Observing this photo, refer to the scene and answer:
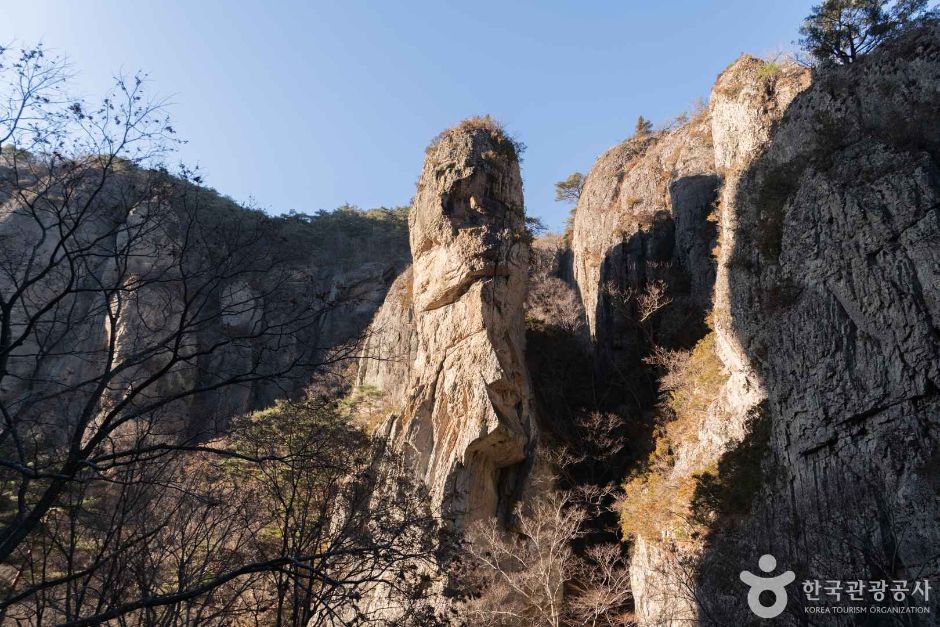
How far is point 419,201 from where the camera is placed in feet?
79.9

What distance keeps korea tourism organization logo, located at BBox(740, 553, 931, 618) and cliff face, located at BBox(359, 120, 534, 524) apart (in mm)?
7560

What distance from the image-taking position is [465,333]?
20.0 meters

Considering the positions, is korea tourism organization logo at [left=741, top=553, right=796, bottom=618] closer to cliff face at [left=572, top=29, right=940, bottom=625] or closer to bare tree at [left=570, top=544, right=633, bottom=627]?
cliff face at [left=572, top=29, right=940, bottom=625]

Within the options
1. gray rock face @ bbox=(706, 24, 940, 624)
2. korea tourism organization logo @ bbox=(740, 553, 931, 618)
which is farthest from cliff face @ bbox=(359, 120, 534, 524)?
korea tourism organization logo @ bbox=(740, 553, 931, 618)

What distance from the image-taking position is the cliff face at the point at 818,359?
10148mm

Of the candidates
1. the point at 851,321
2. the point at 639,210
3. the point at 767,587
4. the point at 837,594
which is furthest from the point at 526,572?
the point at 639,210

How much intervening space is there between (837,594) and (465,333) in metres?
12.5

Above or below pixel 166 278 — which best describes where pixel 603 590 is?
below

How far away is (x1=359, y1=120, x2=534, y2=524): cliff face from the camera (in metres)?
18.1

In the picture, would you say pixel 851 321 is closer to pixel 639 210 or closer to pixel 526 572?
pixel 526 572

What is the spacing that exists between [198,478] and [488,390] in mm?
9693

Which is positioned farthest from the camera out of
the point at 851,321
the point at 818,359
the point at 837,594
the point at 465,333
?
the point at 465,333

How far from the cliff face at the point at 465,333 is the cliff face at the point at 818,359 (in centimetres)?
484

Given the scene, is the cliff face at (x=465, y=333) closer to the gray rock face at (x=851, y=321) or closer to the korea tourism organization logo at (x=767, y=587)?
the gray rock face at (x=851, y=321)
